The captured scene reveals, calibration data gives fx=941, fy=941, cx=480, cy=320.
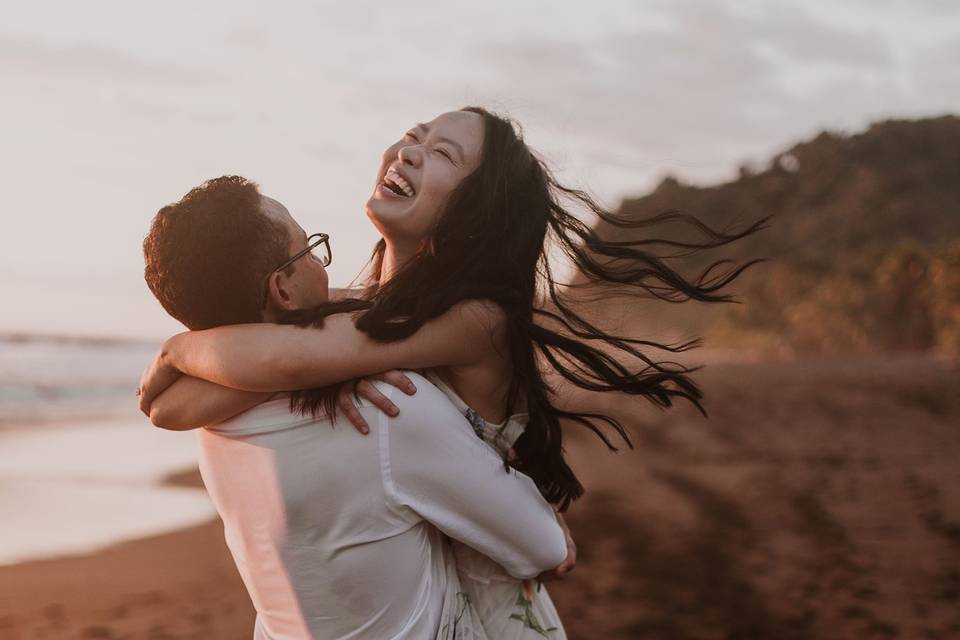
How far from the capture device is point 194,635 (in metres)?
5.88

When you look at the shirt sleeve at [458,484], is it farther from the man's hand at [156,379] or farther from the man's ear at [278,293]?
the man's hand at [156,379]

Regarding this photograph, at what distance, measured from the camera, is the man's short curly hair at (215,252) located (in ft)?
5.59

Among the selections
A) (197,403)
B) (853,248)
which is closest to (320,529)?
(197,403)

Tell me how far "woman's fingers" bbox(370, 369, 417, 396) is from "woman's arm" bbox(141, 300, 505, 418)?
17mm

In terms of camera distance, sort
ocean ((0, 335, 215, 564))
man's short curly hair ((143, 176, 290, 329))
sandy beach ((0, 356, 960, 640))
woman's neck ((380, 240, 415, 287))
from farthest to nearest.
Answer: ocean ((0, 335, 215, 564))
sandy beach ((0, 356, 960, 640))
woman's neck ((380, 240, 415, 287))
man's short curly hair ((143, 176, 290, 329))

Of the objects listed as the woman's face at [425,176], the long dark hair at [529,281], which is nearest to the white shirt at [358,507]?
the long dark hair at [529,281]

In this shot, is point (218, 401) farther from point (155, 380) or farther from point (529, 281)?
point (529, 281)

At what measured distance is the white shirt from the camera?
5.26ft

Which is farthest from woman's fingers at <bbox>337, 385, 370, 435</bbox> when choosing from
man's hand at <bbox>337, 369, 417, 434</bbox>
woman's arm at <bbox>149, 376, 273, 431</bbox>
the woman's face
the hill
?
the hill

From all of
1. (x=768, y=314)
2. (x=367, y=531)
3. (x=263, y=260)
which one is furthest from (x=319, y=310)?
(x=768, y=314)

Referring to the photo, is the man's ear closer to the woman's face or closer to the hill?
the woman's face

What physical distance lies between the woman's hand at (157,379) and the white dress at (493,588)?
521 millimetres

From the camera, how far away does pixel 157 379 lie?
192 cm

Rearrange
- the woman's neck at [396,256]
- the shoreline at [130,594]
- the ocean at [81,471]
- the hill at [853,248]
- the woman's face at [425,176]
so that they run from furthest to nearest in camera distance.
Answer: the hill at [853,248] → the ocean at [81,471] → the shoreline at [130,594] → the woman's neck at [396,256] → the woman's face at [425,176]
